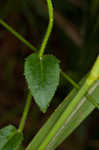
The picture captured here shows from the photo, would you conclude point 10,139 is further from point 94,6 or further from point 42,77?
point 94,6

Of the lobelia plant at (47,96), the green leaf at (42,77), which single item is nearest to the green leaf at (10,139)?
the lobelia plant at (47,96)

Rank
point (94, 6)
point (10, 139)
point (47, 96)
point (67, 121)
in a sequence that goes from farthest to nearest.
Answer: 1. point (94, 6)
2. point (67, 121)
3. point (10, 139)
4. point (47, 96)

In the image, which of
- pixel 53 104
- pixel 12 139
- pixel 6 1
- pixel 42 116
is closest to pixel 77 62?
pixel 53 104

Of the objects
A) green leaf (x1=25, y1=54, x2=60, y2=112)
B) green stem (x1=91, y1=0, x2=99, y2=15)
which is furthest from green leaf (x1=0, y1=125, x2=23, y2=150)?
green stem (x1=91, y1=0, x2=99, y2=15)

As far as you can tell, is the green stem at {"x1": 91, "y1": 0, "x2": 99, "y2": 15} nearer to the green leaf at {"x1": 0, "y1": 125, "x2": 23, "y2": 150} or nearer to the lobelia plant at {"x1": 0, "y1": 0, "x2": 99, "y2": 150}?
the lobelia plant at {"x1": 0, "y1": 0, "x2": 99, "y2": 150}

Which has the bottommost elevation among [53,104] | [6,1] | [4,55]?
[4,55]

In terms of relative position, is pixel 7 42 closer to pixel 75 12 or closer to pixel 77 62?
pixel 75 12

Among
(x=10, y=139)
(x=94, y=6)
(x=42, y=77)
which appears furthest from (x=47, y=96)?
(x=94, y=6)
